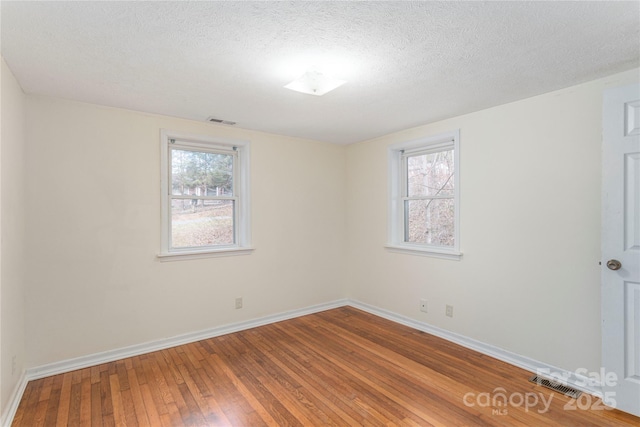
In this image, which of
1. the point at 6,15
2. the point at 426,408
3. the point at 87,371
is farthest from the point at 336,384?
the point at 6,15

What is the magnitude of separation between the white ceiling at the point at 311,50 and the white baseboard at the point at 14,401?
222cm

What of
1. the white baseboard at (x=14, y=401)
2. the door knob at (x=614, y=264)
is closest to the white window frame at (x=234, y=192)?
the white baseboard at (x=14, y=401)

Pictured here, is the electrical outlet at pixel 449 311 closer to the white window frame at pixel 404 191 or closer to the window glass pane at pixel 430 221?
the white window frame at pixel 404 191

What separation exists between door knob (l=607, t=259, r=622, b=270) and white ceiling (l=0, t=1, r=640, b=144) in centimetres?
130

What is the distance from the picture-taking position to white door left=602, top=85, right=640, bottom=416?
2.12 meters

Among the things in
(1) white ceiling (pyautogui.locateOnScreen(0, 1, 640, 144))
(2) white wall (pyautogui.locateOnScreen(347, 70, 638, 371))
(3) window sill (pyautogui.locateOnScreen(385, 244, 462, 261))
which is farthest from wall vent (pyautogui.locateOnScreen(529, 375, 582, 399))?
(1) white ceiling (pyautogui.locateOnScreen(0, 1, 640, 144))

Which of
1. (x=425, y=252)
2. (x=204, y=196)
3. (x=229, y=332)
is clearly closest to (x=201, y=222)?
(x=204, y=196)

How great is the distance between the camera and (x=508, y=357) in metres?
2.86

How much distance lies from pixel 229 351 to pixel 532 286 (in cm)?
279

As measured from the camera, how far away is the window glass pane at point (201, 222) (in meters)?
3.44

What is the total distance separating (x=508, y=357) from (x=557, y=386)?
427 millimetres

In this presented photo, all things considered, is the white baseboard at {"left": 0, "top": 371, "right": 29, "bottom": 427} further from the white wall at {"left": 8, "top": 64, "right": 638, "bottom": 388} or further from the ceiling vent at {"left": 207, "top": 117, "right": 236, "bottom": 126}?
the ceiling vent at {"left": 207, "top": 117, "right": 236, "bottom": 126}

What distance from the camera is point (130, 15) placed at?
5.22 feet

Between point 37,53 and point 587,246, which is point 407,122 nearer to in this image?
point 587,246
